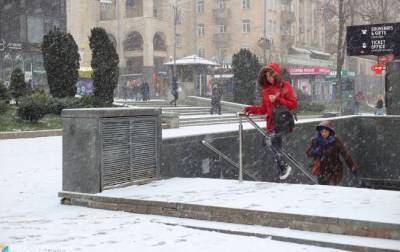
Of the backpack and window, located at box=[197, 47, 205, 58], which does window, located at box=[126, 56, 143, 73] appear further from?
the backpack

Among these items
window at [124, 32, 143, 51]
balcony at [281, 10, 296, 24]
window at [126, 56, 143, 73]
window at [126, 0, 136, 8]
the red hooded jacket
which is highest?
window at [126, 0, 136, 8]

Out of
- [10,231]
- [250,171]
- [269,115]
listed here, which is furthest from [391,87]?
[10,231]

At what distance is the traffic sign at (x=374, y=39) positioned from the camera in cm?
1731

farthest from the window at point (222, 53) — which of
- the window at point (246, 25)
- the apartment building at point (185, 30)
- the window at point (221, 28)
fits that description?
the window at point (246, 25)

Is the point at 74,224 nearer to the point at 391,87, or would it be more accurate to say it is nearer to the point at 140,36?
the point at 391,87

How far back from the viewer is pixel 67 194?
25.6 ft

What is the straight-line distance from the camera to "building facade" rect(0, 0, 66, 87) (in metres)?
48.1

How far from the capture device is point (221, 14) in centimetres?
7019

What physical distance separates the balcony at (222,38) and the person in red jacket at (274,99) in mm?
61442

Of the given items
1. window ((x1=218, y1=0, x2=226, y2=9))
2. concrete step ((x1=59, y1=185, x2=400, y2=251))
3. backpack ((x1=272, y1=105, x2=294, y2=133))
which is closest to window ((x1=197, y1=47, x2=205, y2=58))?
window ((x1=218, y1=0, x2=226, y2=9))

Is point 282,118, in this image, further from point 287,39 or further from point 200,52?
point 287,39

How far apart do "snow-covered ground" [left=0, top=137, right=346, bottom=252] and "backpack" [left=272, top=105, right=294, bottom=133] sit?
295cm

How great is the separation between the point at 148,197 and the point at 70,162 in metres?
1.43

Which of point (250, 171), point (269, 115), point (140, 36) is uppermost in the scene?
point (140, 36)
